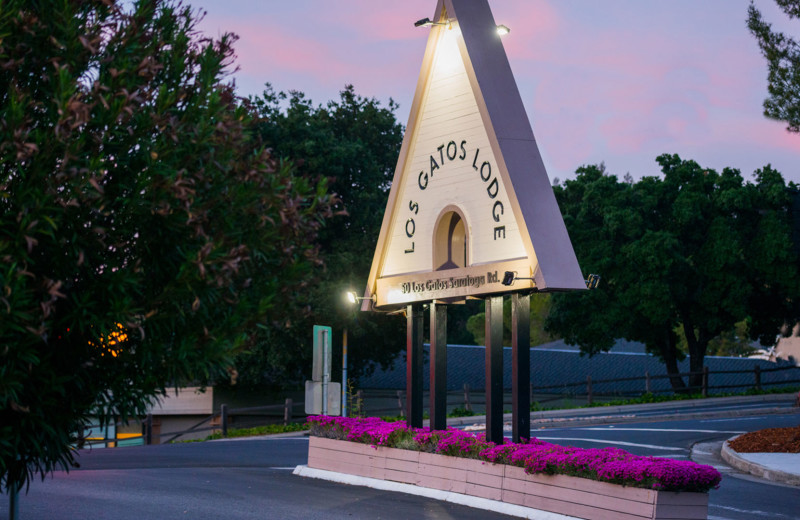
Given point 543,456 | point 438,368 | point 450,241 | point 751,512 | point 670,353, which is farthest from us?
point 670,353

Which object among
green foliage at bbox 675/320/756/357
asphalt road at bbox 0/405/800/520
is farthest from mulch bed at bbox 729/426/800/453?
green foliage at bbox 675/320/756/357

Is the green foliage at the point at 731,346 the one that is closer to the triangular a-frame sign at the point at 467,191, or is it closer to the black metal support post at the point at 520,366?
the triangular a-frame sign at the point at 467,191

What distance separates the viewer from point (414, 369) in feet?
Result: 54.1

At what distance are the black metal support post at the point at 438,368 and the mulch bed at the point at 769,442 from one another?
25.5ft

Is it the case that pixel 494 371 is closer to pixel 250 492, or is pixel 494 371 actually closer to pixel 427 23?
pixel 250 492

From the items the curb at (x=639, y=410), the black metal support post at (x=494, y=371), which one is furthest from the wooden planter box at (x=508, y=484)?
the curb at (x=639, y=410)

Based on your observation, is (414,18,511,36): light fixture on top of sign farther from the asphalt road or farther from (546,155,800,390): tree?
(546,155,800,390): tree

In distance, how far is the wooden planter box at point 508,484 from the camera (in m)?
10.9

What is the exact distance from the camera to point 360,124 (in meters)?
43.2

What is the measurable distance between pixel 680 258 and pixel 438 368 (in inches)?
920

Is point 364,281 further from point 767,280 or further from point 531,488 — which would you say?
point 531,488

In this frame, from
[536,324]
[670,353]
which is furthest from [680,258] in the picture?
[536,324]

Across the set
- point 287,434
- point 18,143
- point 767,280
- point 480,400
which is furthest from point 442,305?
point 480,400

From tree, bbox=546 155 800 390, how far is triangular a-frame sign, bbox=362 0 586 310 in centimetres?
2190
